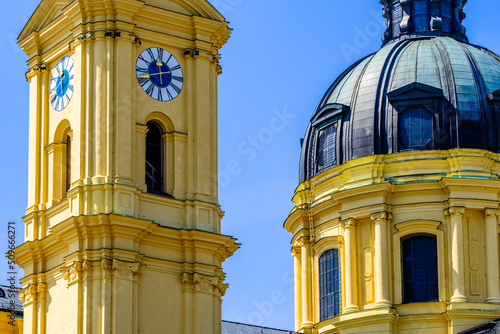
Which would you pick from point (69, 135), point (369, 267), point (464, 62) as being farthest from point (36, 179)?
point (464, 62)

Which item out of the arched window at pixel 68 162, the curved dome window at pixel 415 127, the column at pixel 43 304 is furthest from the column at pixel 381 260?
the column at pixel 43 304

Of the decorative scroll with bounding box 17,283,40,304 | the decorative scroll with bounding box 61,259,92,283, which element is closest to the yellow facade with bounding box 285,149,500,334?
the decorative scroll with bounding box 17,283,40,304

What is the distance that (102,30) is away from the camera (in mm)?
48219

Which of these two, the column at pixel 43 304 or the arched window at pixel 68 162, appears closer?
the column at pixel 43 304

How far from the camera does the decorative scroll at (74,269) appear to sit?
4584 cm

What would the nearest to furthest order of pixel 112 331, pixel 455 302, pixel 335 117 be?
pixel 112 331, pixel 455 302, pixel 335 117

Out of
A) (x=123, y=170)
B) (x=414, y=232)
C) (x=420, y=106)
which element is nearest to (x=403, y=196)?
(x=414, y=232)

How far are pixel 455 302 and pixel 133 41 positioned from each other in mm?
20884

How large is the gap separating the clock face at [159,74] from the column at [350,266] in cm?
1883

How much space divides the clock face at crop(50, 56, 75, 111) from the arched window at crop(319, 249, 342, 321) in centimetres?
2087

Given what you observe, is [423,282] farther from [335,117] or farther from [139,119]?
[139,119]

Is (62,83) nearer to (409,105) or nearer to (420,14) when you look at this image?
(409,105)

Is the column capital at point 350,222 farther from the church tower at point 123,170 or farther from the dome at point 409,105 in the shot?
the church tower at point 123,170

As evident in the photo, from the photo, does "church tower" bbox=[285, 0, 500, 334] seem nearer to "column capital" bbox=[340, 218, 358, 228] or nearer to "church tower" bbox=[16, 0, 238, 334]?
"column capital" bbox=[340, 218, 358, 228]
